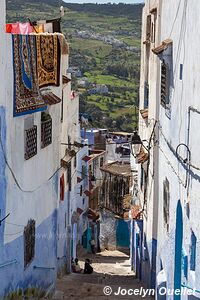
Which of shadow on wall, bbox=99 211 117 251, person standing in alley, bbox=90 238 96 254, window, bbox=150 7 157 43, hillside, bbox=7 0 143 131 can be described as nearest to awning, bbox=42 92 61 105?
window, bbox=150 7 157 43

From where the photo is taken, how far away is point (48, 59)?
54.7 ft

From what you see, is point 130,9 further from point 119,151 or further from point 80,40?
point 119,151

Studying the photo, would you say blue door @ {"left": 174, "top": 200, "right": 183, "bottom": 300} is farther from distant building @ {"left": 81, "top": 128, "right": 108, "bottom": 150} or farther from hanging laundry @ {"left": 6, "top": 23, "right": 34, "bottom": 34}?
distant building @ {"left": 81, "top": 128, "right": 108, "bottom": 150}

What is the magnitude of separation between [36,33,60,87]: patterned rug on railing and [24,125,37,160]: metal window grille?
119 cm

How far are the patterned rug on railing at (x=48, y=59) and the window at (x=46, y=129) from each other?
877 mm

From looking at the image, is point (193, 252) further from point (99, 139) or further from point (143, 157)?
point (99, 139)

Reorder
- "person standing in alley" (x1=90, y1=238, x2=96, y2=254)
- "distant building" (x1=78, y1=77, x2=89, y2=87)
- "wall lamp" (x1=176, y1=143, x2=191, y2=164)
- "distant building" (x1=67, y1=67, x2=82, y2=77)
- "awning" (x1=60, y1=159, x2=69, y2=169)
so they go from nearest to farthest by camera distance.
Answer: "wall lamp" (x1=176, y1=143, x2=191, y2=164) < "awning" (x1=60, y1=159, x2=69, y2=169) < "distant building" (x1=67, y1=67, x2=82, y2=77) < "person standing in alley" (x1=90, y1=238, x2=96, y2=254) < "distant building" (x1=78, y1=77, x2=89, y2=87)

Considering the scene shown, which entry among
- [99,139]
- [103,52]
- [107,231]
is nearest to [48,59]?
[107,231]

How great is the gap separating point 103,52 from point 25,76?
279 feet

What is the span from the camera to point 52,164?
61.9ft

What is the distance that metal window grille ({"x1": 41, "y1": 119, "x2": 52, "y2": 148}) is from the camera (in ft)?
56.6

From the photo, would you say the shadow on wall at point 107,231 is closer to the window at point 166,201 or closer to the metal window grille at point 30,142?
the metal window grille at point 30,142

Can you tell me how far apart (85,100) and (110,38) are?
118 feet

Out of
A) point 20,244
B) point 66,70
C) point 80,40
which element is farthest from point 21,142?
point 80,40
